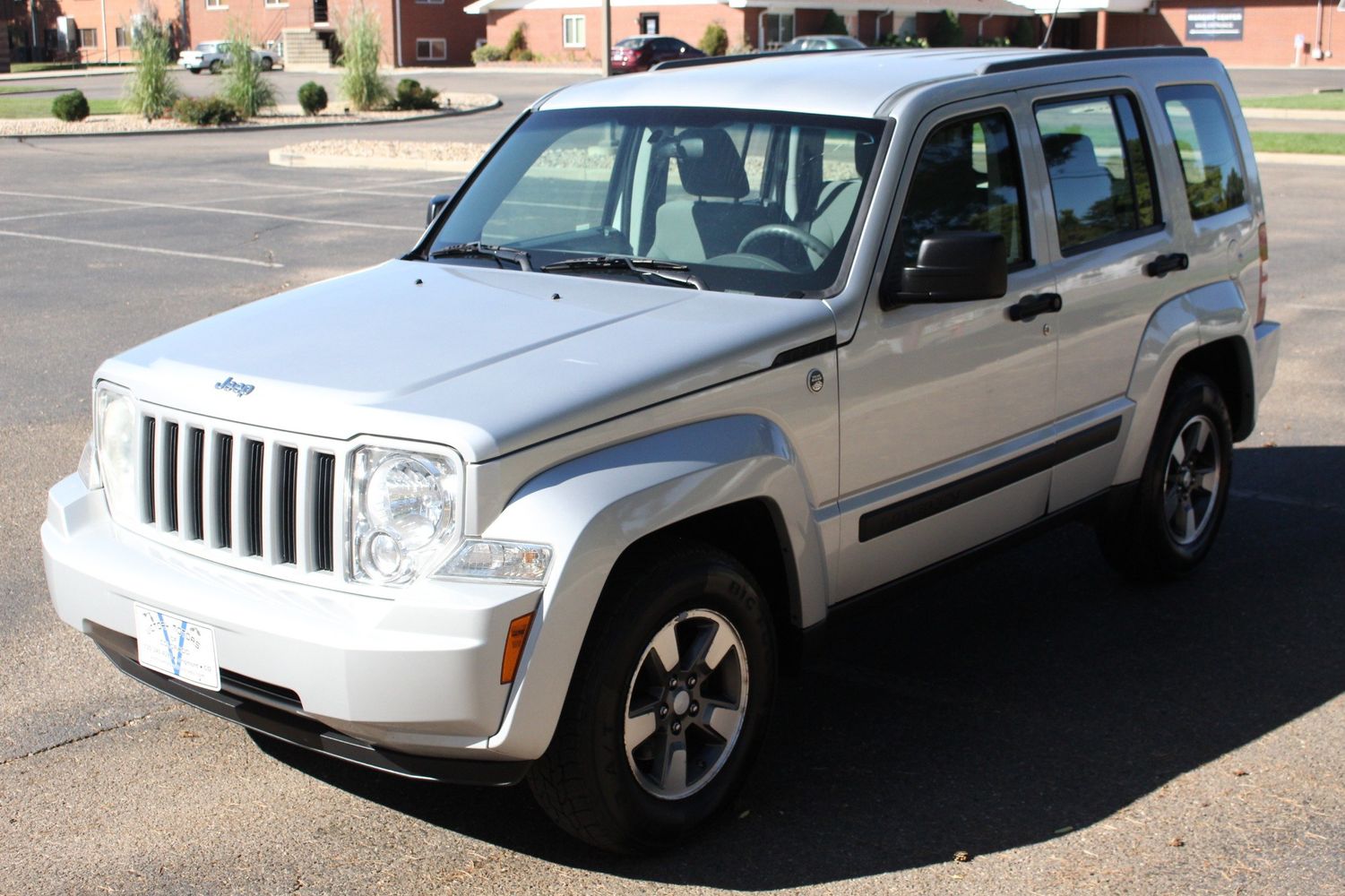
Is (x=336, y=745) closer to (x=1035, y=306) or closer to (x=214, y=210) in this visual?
(x=1035, y=306)

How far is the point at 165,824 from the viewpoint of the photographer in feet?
13.6

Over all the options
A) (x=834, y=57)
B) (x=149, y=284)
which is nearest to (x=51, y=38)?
(x=149, y=284)

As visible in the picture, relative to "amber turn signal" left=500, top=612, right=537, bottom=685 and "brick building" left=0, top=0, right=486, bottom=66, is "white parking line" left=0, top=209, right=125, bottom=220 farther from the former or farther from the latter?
"brick building" left=0, top=0, right=486, bottom=66

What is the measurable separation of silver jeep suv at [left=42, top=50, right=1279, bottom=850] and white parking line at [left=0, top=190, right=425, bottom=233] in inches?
483

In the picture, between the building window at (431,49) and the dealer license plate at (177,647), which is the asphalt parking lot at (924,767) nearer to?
the dealer license plate at (177,647)

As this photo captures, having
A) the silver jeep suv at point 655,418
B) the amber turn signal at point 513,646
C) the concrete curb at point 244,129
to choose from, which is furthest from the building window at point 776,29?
the amber turn signal at point 513,646

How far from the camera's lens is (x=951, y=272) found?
4.40 meters

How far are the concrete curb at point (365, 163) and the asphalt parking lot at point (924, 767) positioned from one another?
17847 mm

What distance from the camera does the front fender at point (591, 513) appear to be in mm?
3494

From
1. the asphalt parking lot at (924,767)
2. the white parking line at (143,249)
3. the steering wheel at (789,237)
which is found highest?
the steering wheel at (789,237)

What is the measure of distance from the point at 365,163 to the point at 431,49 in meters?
44.4

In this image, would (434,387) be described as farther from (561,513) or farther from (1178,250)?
(1178,250)

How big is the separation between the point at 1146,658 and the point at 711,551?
222 centimetres

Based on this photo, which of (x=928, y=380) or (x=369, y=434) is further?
(x=928, y=380)
